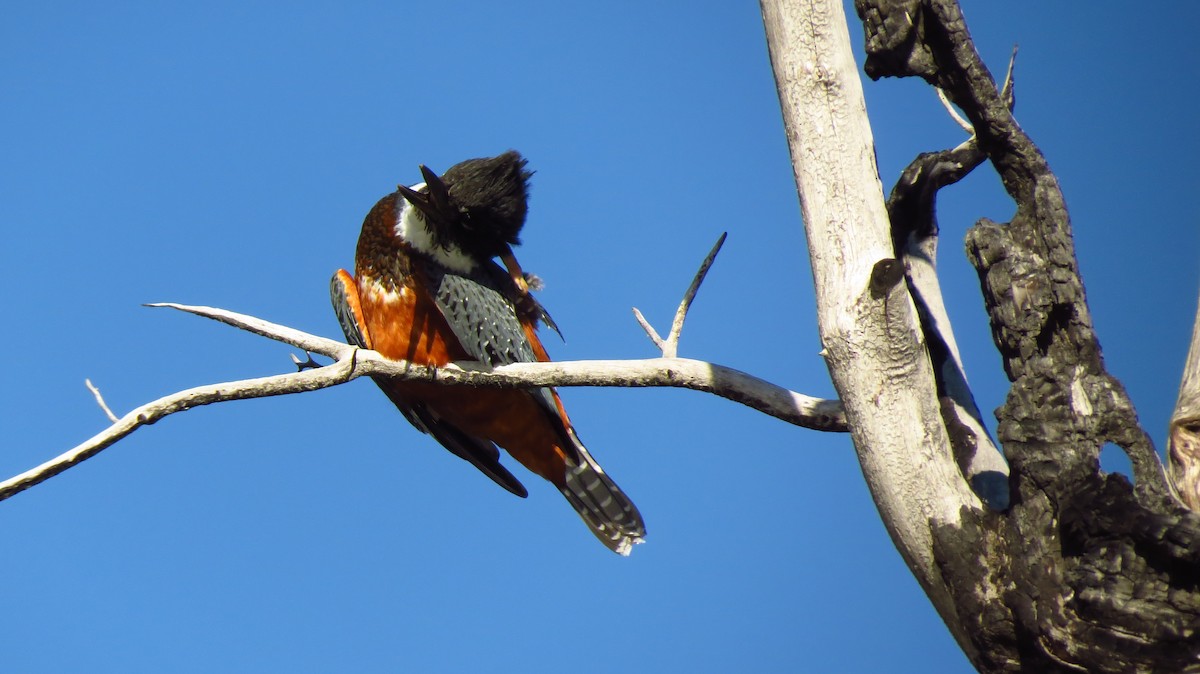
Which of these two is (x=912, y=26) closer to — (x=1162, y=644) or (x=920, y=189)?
(x=920, y=189)

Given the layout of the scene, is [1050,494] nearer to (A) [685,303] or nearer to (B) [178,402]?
(A) [685,303]

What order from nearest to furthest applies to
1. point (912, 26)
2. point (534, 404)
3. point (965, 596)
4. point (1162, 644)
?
point (1162, 644) < point (965, 596) < point (912, 26) < point (534, 404)

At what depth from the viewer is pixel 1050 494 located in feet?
9.12

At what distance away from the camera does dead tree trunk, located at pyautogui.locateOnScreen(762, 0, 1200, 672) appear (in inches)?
104

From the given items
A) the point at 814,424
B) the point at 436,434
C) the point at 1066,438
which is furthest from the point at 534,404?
the point at 1066,438

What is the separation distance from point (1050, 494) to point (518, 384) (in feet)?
5.06

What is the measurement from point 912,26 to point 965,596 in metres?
1.58

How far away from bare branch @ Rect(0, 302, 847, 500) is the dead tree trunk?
257 mm

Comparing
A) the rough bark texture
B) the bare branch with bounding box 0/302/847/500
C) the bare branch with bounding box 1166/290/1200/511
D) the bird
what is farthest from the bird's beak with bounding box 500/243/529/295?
the bare branch with bounding box 1166/290/1200/511

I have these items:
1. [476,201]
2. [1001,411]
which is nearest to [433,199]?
[476,201]

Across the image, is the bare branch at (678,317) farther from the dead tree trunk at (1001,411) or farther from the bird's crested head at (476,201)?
the bird's crested head at (476,201)

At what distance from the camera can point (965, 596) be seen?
2838 mm

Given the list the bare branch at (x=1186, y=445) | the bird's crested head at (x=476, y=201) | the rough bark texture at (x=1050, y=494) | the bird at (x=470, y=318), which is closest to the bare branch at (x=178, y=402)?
the bird at (x=470, y=318)

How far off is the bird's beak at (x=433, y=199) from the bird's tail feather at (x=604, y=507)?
1.10 metres
